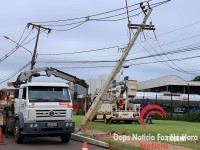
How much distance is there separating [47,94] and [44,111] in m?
0.87

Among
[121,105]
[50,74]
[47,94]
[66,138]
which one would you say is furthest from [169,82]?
[47,94]

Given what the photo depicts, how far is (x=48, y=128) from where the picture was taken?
1714cm

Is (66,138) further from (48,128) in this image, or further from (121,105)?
(121,105)

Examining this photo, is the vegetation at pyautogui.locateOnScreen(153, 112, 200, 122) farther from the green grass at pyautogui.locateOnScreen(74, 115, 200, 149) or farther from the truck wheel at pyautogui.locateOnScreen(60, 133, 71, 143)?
the truck wheel at pyautogui.locateOnScreen(60, 133, 71, 143)

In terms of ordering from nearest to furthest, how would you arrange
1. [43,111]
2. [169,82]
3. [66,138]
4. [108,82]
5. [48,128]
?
[43,111] < [48,128] < [66,138] < [108,82] < [169,82]

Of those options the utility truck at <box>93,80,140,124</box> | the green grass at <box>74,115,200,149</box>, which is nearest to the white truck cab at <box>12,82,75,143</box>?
the green grass at <box>74,115,200,149</box>

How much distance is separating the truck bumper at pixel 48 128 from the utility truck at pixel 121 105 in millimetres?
14416

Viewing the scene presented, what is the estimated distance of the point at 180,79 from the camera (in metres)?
77.4

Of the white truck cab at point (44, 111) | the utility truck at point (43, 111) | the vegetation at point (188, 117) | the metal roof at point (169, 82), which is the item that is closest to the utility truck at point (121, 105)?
the vegetation at point (188, 117)

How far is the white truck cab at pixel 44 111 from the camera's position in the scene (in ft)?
55.5

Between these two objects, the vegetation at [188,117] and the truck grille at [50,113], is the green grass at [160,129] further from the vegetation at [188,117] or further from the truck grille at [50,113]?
the vegetation at [188,117]

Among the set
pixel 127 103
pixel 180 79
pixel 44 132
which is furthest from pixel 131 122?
pixel 180 79

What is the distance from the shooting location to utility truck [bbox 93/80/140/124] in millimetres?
31828

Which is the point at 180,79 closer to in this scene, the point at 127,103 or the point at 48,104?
the point at 127,103
